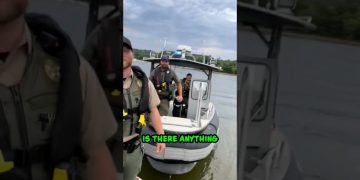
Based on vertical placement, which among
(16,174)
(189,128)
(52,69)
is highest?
(52,69)

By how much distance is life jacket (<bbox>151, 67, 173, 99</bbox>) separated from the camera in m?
4.05

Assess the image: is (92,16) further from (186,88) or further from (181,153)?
(186,88)

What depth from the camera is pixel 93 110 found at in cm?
78

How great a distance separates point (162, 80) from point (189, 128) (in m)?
0.83

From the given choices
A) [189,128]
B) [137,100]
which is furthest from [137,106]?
[189,128]

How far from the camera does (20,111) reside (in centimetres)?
73

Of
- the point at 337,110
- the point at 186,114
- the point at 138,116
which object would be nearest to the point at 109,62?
the point at 337,110

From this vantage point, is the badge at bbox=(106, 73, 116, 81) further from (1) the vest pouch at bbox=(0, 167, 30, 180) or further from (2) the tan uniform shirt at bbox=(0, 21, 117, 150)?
(1) the vest pouch at bbox=(0, 167, 30, 180)

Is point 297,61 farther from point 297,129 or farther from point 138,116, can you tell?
point 138,116

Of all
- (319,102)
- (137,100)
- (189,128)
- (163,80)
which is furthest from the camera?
(163,80)

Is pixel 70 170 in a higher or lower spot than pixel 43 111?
lower

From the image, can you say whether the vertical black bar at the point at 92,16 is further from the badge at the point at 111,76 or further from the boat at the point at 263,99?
the boat at the point at 263,99

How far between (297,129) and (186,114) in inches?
135

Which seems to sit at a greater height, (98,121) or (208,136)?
(98,121)
